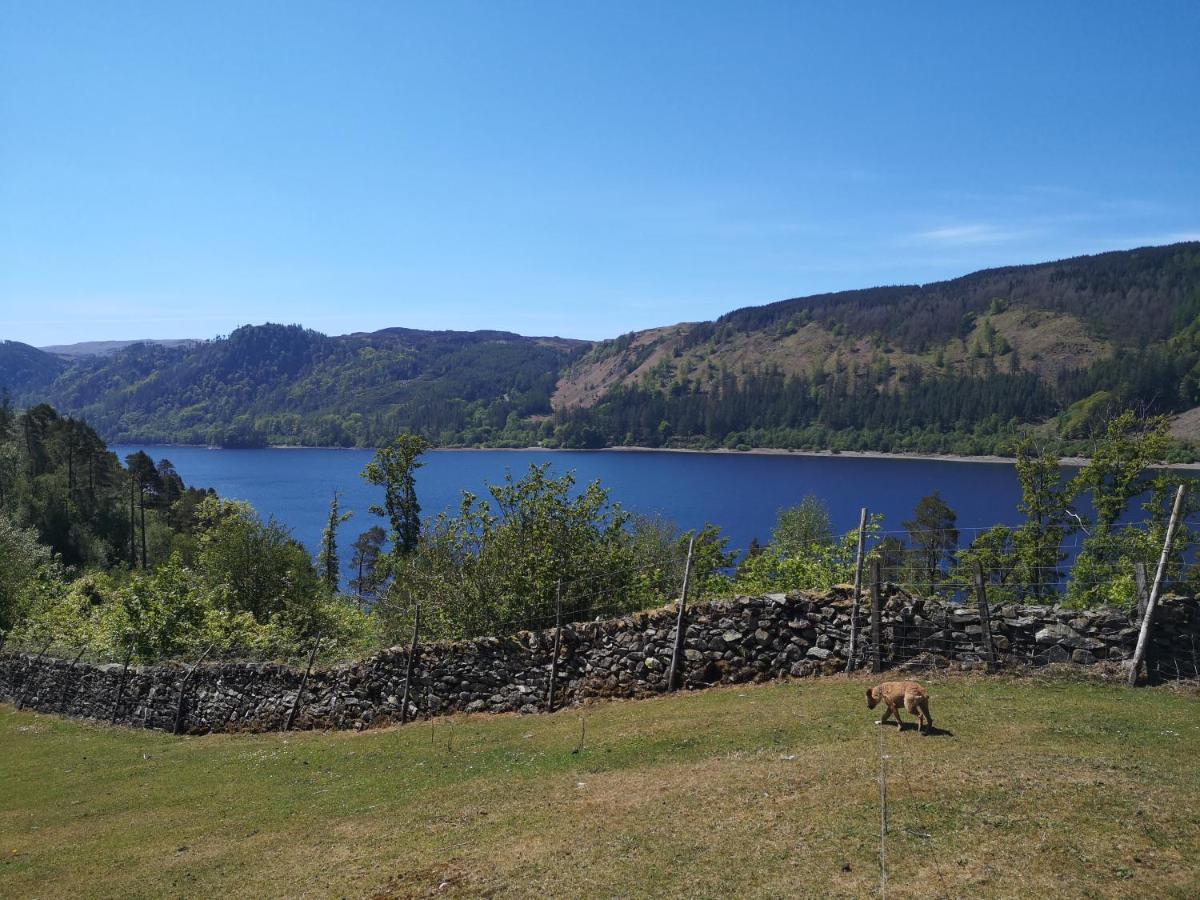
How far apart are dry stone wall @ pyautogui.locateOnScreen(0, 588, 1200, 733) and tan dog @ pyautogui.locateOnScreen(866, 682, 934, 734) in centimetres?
389

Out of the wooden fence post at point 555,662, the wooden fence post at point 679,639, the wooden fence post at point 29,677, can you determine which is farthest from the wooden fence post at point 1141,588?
the wooden fence post at point 29,677

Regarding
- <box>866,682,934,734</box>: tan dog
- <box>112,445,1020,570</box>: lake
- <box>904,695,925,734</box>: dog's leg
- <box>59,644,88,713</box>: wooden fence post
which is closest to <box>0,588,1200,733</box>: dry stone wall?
<box>59,644,88,713</box>: wooden fence post

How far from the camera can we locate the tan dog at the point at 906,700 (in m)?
11.5

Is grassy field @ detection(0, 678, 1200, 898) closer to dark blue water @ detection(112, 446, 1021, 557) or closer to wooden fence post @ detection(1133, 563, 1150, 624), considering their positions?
wooden fence post @ detection(1133, 563, 1150, 624)

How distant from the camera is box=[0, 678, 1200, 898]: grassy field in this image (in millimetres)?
7859

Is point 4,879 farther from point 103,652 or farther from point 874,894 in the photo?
point 103,652

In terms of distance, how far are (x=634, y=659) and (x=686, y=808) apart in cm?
777

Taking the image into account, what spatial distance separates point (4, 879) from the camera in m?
12.1

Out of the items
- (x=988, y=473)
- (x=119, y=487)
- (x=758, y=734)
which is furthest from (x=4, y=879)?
(x=988, y=473)

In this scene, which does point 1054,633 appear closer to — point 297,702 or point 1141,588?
point 1141,588

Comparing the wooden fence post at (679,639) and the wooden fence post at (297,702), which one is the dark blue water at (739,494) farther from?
the wooden fence post at (679,639)

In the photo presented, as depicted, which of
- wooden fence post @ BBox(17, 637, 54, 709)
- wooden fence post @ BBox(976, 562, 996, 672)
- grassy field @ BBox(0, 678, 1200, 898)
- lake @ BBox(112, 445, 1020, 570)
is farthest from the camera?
lake @ BBox(112, 445, 1020, 570)

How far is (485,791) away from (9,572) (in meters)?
42.0

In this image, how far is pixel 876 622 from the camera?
15.7 meters
